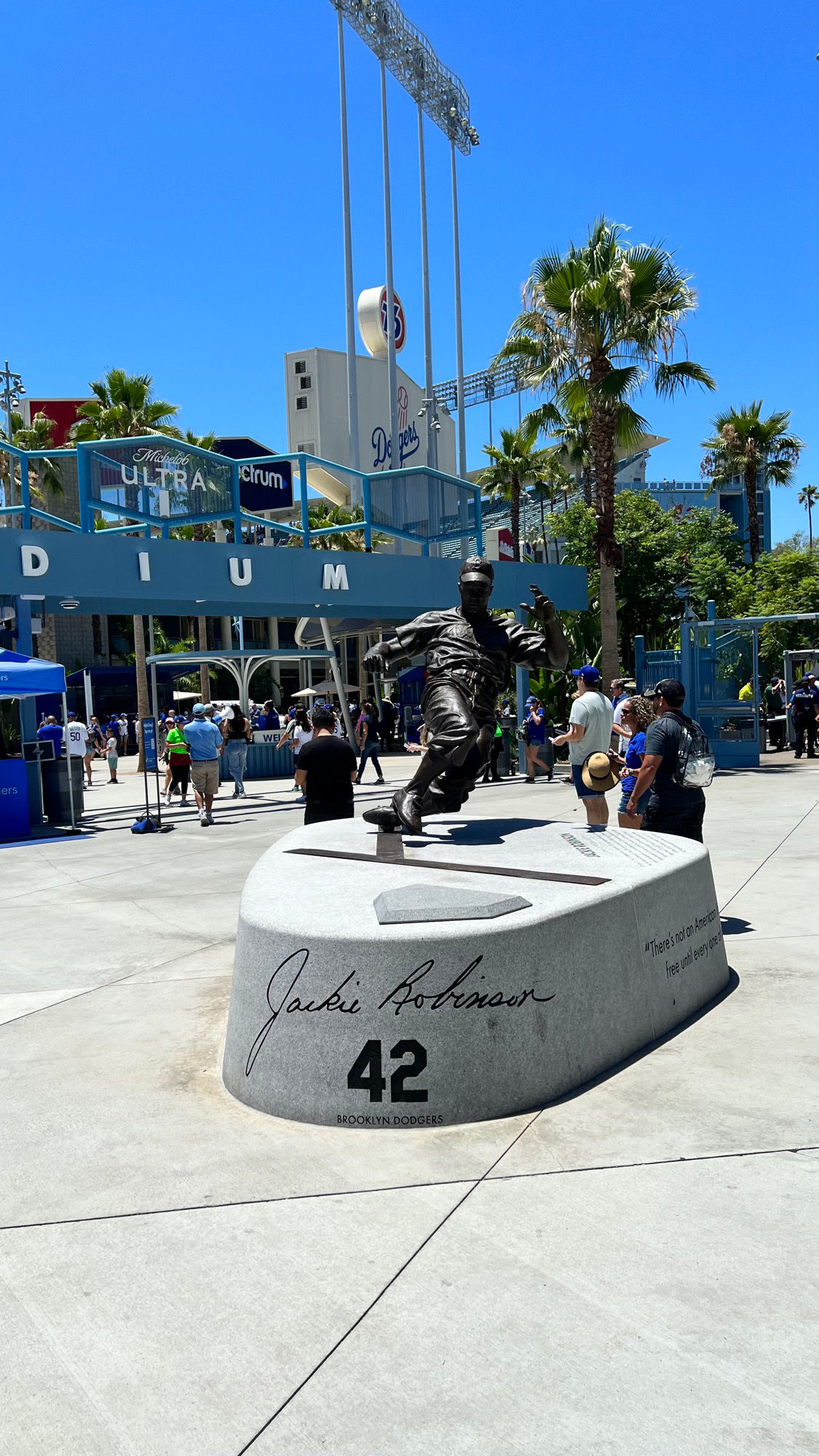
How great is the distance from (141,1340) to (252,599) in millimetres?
15581

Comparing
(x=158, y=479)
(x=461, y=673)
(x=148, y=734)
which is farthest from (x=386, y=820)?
(x=148, y=734)

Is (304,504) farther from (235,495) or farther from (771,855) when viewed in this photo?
(771,855)

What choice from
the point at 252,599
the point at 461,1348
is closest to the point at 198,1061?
the point at 461,1348

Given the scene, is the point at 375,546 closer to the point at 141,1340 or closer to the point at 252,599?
the point at 252,599

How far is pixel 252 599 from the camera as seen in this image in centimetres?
1775

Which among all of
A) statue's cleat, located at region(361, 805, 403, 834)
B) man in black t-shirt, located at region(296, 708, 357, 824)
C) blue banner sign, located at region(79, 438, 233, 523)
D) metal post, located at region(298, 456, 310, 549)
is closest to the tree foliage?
metal post, located at region(298, 456, 310, 549)

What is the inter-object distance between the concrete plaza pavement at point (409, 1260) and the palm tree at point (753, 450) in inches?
1245

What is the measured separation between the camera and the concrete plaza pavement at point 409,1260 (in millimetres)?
2430

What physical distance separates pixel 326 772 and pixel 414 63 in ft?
147

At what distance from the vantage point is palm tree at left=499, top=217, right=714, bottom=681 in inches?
772

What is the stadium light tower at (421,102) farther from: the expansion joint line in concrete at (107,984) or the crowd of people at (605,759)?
the expansion joint line in concrete at (107,984)

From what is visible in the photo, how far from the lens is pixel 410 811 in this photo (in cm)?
686
